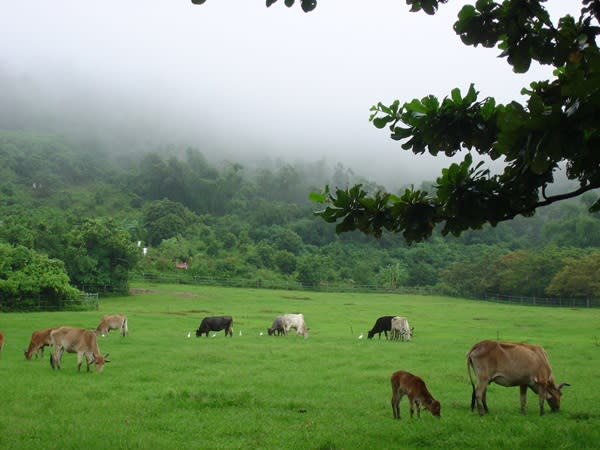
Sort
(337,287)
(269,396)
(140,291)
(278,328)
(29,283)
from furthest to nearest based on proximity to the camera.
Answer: (337,287) → (140,291) → (29,283) → (278,328) → (269,396)

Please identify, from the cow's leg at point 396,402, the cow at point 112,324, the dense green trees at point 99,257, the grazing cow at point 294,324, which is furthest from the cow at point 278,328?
the dense green trees at point 99,257

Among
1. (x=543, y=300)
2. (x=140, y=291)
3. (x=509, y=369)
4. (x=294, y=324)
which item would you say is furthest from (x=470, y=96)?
(x=543, y=300)

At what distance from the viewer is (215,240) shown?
88438mm

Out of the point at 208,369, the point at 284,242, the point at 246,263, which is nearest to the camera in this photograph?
the point at 208,369

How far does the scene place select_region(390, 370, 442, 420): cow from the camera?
1045cm

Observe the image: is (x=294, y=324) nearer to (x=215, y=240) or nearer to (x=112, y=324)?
(x=112, y=324)

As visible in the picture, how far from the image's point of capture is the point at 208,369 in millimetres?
16234

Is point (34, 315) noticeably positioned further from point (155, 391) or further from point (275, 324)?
point (155, 391)

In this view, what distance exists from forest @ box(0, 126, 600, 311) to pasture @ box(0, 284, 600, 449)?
5.21m

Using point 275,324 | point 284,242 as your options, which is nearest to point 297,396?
point 275,324

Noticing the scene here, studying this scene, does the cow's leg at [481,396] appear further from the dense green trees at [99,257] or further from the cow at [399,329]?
the dense green trees at [99,257]

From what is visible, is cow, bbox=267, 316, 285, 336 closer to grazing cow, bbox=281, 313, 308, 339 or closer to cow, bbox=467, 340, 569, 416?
grazing cow, bbox=281, 313, 308, 339

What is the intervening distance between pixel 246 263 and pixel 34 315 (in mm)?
46759

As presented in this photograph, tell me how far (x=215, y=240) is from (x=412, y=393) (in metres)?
79.3
